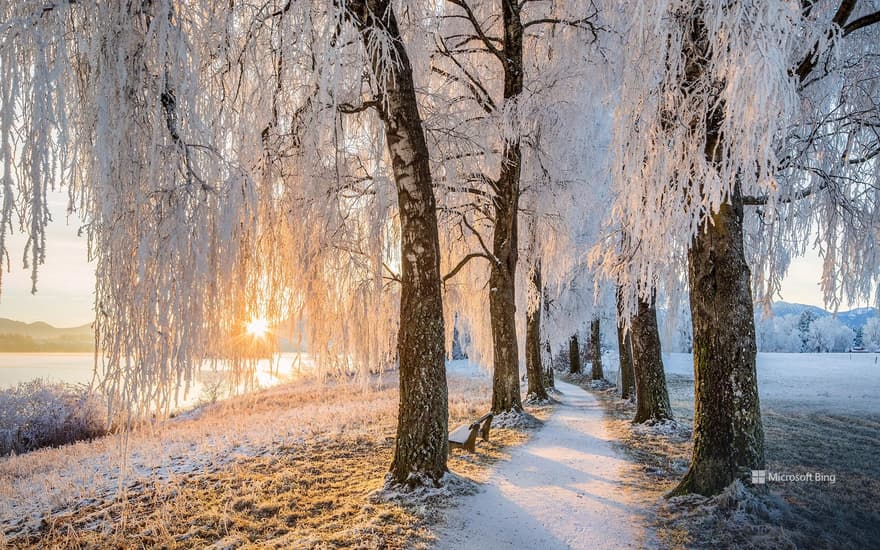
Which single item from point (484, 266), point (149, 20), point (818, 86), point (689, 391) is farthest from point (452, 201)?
point (689, 391)

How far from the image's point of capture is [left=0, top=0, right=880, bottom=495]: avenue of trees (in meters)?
3.34

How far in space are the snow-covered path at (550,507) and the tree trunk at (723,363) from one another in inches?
36.2

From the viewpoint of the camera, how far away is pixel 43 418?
43.7 feet

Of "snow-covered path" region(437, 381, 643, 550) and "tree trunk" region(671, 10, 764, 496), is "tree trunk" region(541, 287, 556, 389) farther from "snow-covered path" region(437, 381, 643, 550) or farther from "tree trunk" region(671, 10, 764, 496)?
"tree trunk" region(671, 10, 764, 496)

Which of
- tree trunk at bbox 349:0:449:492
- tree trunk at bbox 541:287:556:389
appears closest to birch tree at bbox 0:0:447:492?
tree trunk at bbox 349:0:449:492

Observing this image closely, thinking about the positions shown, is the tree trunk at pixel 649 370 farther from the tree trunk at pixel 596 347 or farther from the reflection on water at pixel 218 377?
the tree trunk at pixel 596 347

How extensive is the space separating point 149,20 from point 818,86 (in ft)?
22.9

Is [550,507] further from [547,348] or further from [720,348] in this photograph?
[547,348]

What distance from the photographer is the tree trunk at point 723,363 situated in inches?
183

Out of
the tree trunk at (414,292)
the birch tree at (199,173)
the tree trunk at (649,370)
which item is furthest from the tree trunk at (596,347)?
the birch tree at (199,173)

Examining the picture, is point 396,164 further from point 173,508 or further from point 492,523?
point 173,508

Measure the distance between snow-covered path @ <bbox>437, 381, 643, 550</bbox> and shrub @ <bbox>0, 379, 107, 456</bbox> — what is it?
1224 cm

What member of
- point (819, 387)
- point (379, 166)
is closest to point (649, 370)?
point (379, 166)

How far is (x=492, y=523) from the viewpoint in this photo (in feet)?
14.7
